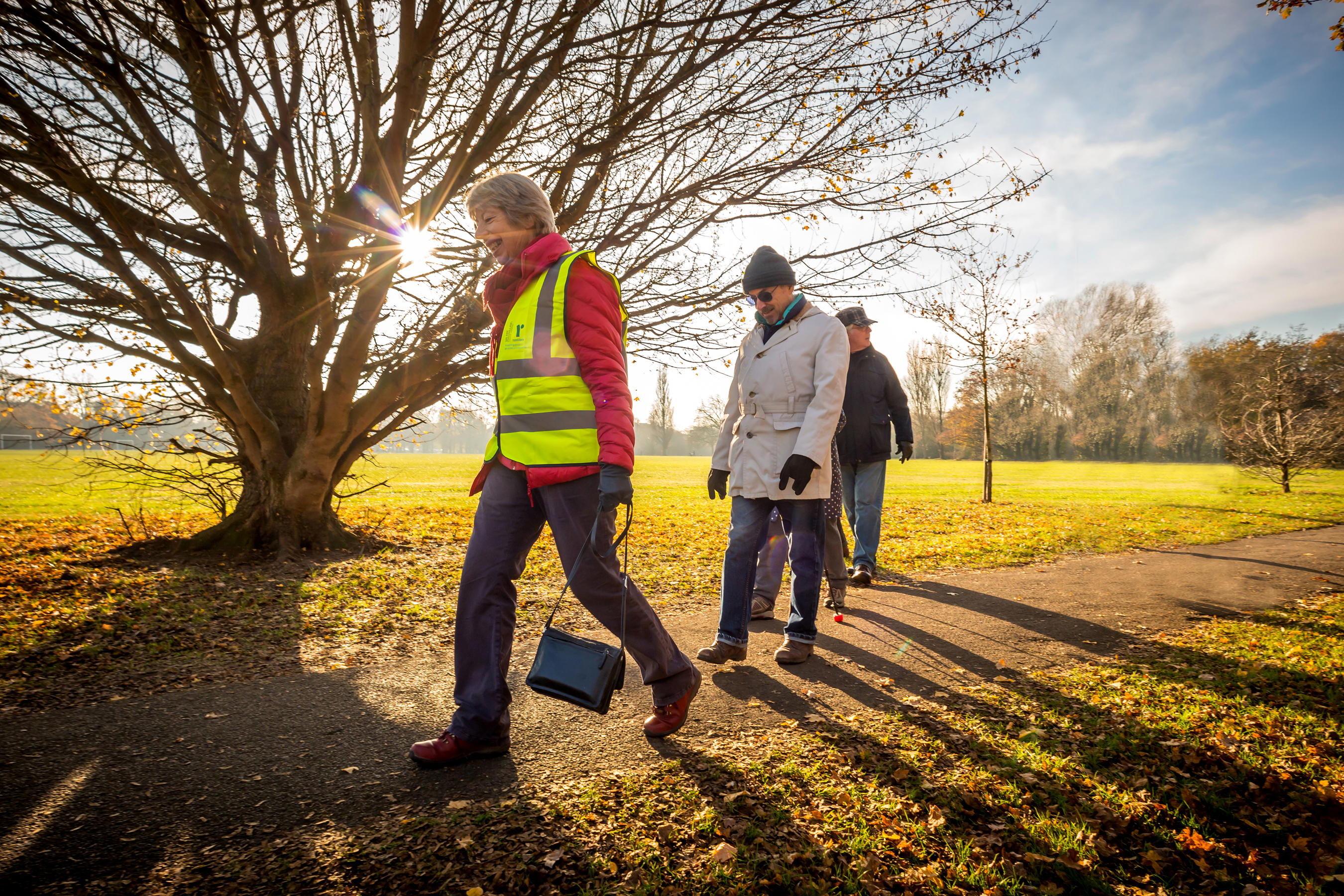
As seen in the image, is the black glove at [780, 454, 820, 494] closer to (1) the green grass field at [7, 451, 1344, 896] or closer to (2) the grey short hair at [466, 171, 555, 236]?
(1) the green grass field at [7, 451, 1344, 896]

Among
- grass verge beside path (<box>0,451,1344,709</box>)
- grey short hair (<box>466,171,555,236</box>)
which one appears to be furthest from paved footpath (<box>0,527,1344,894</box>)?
grey short hair (<box>466,171,555,236</box>)

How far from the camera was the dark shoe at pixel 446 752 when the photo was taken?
8.34 feet

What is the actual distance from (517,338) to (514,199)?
604 millimetres

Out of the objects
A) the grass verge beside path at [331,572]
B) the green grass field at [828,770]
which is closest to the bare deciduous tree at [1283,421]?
the grass verge beside path at [331,572]

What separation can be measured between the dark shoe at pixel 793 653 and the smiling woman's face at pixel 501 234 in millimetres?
2765

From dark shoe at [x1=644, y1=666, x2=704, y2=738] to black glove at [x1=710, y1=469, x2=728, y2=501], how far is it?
1.48m

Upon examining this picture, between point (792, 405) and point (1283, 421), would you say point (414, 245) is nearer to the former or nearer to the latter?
point (792, 405)

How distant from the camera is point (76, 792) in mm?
2281

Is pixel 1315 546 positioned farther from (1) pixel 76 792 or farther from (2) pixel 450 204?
(1) pixel 76 792

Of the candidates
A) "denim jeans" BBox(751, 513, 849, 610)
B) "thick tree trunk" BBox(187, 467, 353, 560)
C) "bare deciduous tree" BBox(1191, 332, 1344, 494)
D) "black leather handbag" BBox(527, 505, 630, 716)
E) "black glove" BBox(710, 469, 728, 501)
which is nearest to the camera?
"black leather handbag" BBox(527, 505, 630, 716)

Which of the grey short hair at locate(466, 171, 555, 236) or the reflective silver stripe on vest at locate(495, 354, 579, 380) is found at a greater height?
the grey short hair at locate(466, 171, 555, 236)

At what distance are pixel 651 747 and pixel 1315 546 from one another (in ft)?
37.6

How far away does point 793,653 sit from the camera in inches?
152

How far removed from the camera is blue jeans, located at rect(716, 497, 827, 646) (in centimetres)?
→ 385
